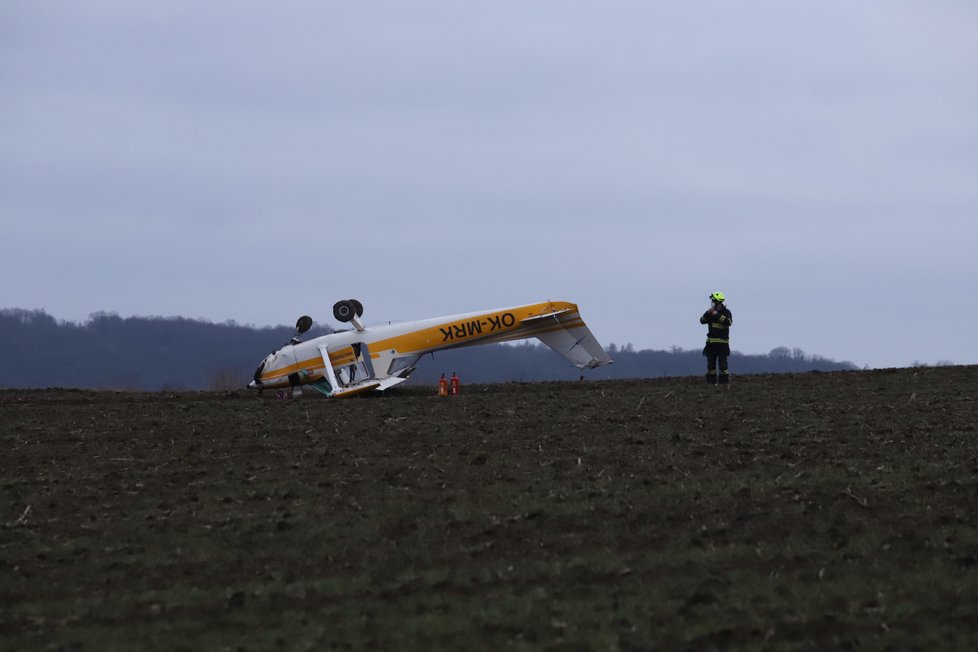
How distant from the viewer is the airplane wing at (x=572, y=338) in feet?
108

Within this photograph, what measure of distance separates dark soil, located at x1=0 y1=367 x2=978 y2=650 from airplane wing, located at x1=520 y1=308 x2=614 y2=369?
7.50m

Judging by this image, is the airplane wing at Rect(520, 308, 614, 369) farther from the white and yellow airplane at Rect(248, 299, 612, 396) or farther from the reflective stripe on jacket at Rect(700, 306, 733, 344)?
the reflective stripe on jacket at Rect(700, 306, 733, 344)

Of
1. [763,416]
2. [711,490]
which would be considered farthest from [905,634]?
[763,416]

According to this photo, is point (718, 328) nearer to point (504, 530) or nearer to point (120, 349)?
point (504, 530)

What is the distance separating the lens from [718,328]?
29516 mm

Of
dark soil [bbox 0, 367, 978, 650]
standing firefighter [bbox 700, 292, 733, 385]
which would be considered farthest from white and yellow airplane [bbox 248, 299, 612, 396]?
dark soil [bbox 0, 367, 978, 650]

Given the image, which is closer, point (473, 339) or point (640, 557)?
point (640, 557)

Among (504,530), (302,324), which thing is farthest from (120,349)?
(504,530)

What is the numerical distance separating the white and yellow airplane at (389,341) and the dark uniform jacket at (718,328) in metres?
4.09

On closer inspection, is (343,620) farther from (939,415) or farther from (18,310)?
(18,310)

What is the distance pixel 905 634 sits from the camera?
36.2ft

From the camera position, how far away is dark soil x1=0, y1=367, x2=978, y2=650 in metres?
11.7

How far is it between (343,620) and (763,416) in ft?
43.1

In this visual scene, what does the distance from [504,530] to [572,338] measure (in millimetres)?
18127
